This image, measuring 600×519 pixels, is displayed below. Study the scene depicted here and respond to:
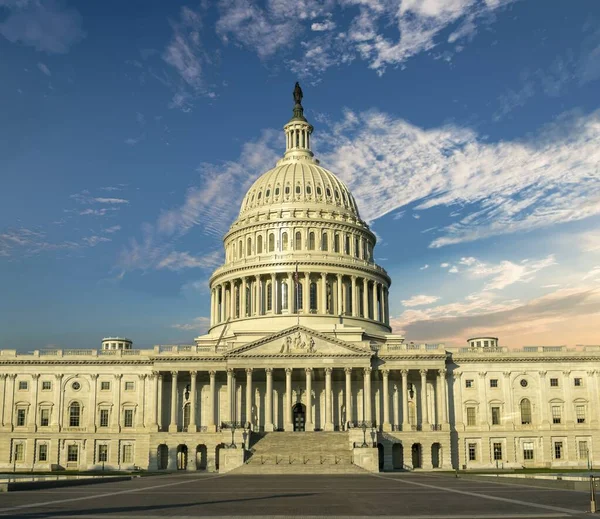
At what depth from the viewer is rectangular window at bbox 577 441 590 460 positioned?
338ft

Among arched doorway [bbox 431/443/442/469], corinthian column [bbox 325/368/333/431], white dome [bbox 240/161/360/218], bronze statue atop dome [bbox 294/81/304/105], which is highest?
bronze statue atop dome [bbox 294/81/304/105]

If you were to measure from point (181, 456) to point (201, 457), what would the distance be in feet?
9.10

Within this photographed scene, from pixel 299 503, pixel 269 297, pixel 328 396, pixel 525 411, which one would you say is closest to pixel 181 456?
pixel 328 396

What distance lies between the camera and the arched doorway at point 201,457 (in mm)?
100025

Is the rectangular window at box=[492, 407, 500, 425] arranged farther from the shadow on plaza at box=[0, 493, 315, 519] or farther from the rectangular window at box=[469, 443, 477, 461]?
the shadow on plaza at box=[0, 493, 315, 519]

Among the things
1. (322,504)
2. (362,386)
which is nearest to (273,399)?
(362,386)

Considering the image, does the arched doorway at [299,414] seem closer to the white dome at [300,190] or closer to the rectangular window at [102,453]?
the rectangular window at [102,453]

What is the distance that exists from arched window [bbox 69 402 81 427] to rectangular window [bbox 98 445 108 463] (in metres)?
4.73

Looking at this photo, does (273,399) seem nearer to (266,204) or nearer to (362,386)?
(362,386)

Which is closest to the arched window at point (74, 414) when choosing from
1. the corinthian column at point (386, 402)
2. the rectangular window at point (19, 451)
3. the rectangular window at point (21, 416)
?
the rectangular window at point (21, 416)

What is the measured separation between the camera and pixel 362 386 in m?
105

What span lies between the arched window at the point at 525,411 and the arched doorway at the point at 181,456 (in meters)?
45.0

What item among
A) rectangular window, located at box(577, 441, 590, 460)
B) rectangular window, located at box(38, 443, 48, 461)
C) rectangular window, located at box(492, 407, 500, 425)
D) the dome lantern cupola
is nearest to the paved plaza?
rectangular window, located at box(492, 407, 500, 425)

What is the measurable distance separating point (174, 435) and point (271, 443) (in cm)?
1667
